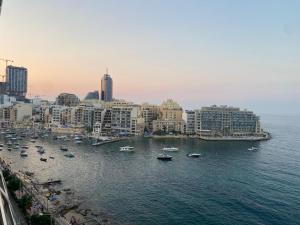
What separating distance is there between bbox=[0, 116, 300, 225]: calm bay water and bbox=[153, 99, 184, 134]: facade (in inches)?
808

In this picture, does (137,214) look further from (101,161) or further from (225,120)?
(225,120)

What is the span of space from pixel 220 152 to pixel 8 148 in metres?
25.6

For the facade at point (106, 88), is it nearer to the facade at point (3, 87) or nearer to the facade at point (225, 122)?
the facade at point (3, 87)

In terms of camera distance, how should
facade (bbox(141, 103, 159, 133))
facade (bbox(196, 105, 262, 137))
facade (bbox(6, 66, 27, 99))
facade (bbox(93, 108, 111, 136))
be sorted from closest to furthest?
facade (bbox(196, 105, 262, 137)) → facade (bbox(93, 108, 111, 136)) → facade (bbox(141, 103, 159, 133)) → facade (bbox(6, 66, 27, 99))

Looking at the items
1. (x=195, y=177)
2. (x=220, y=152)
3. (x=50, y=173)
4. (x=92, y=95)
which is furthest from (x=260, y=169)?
(x=92, y=95)

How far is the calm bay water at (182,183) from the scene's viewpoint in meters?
18.1

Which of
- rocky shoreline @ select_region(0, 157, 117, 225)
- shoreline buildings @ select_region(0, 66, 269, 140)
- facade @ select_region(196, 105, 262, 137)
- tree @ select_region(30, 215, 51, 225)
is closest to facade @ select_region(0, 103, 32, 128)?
shoreline buildings @ select_region(0, 66, 269, 140)

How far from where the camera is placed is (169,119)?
61656mm

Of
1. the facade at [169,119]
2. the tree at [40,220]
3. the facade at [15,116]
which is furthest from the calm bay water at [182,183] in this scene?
the facade at [15,116]

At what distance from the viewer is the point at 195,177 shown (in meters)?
26.4

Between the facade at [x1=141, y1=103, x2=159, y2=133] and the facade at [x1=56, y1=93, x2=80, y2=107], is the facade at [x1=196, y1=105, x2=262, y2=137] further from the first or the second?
the facade at [x1=56, y1=93, x2=80, y2=107]

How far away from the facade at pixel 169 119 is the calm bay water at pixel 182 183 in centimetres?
2053

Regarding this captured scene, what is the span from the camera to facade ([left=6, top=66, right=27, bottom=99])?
119m

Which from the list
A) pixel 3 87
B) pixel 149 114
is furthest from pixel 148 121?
pixel 3 87
